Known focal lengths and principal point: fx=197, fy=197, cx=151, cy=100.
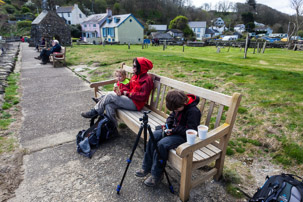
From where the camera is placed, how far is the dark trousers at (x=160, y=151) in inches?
94.4

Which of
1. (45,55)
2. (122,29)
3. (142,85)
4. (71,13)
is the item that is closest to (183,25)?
(122,29)

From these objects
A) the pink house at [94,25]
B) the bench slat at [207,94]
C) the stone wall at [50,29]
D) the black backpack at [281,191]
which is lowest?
the black backpack at [281,191]

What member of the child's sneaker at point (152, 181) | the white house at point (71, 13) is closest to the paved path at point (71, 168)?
the child's sneaker at point (152, 181)

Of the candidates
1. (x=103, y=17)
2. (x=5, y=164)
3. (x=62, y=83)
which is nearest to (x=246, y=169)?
(x=5, y=164)

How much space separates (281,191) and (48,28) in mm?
35919

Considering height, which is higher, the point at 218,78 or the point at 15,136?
the point at 218,78

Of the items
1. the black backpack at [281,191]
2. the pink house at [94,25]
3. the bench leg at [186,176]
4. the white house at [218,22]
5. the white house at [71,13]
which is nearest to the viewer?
the black backpack at [281,191]

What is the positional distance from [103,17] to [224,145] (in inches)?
2359

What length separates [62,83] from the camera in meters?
7.84

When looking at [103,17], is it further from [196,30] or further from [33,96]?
[33,96]

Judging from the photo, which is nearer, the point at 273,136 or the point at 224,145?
the point at 224,145

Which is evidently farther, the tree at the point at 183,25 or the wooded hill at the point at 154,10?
the wooded hill at the point at 154,10

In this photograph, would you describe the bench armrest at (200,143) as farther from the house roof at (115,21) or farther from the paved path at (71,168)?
the house roof at (115,21)

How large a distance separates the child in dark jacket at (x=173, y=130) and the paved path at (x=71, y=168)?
23 centimetres
